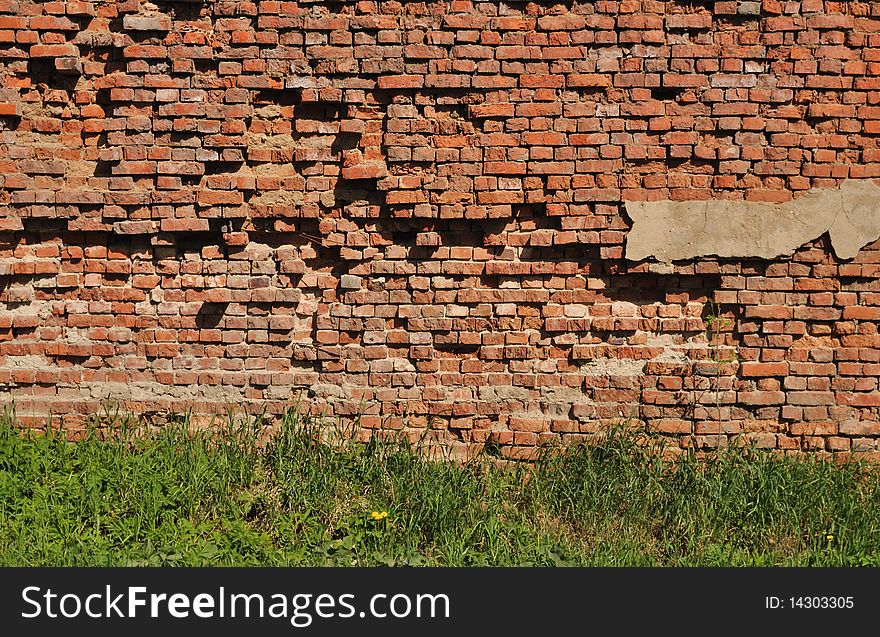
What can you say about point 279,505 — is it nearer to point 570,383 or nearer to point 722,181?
point 570,383

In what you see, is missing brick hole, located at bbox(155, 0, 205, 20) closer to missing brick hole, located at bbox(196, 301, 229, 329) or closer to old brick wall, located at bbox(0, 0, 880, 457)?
old brick wall, located at bbox(0, 0, 880, 457)

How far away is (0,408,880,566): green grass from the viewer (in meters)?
3.81

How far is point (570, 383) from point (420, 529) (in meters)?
1.26

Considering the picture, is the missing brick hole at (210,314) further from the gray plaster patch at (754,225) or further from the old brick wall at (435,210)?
the gray plaster patch at (754,225)

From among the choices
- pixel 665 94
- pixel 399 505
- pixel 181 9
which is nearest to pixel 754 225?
pixel 665 94

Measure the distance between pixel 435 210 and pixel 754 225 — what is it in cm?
185

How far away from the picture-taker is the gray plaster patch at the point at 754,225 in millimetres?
4387

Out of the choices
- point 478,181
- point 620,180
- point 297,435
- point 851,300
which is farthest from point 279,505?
point 851,300

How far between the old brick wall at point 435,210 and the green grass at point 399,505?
24 cm

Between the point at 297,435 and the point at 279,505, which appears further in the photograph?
the point at 297,435

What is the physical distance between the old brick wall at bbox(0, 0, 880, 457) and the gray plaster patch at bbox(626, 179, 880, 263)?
0.06 m

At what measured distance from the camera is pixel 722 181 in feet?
14.5

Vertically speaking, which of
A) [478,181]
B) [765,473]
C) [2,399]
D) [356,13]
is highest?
[356,13]

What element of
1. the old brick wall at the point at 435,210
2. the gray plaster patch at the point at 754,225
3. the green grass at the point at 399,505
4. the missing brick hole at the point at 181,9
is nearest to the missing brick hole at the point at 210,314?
the old brick wall at the point at 435,210
